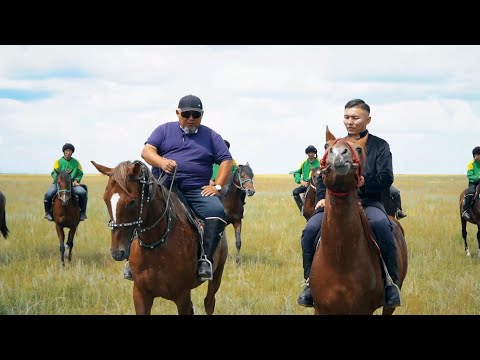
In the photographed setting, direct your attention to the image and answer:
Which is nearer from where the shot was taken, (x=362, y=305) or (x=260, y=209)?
(x=362, y=305)

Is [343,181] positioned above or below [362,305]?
above

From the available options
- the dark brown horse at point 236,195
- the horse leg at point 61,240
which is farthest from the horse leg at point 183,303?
the horse leg at point 61,240

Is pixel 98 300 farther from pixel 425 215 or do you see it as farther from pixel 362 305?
pixel 425 215

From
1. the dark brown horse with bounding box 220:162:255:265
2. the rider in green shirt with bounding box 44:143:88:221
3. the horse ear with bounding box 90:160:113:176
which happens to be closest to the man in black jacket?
the horse ear with bounding box 90:160:113:176

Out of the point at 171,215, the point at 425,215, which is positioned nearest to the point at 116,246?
the point at 171,215

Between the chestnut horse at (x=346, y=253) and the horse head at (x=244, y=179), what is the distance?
792 centimetres

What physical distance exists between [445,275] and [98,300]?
20.3 ft

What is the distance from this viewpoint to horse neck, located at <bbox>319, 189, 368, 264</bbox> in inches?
184

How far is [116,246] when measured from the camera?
17.1 ft

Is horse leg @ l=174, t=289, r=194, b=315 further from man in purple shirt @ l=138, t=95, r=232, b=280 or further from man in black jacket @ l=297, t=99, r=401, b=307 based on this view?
man in black jacket @ l=297, t=99, r=401, b=307

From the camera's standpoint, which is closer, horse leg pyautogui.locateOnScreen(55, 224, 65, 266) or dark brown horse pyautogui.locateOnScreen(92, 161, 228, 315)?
dark brown horse pyautogui.locateOnScreen(92, 161, 228, 315)

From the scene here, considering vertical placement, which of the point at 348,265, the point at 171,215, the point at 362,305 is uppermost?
the point at 171,215

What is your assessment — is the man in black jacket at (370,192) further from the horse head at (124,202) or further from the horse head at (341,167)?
the horse head at (124,202)

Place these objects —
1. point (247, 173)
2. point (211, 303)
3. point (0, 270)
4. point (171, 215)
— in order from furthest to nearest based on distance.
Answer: point (247, 173)
point (0, 270)
point (211, 303)
point (171, 215)
